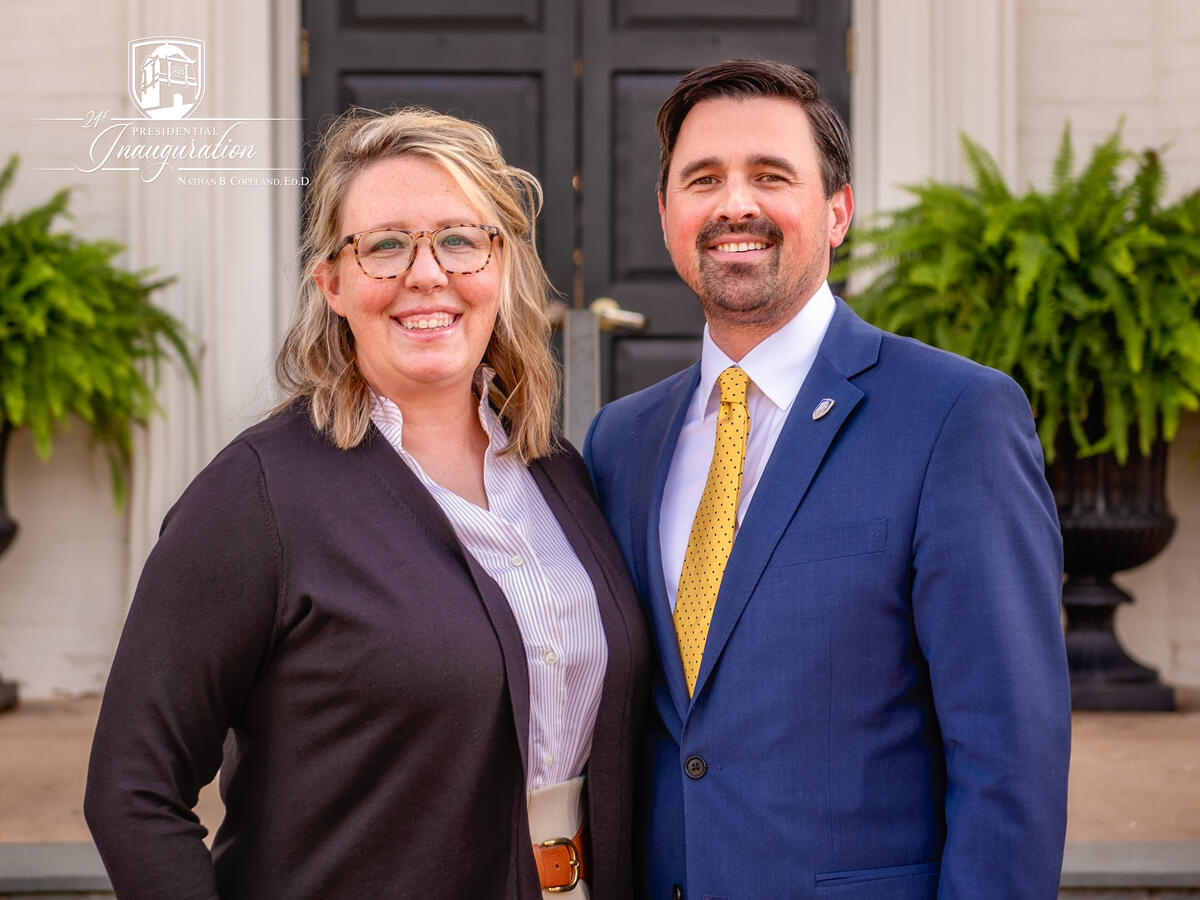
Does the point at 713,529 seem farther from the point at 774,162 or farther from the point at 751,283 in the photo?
the point at 774,162

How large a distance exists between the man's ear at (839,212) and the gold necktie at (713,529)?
27 cm

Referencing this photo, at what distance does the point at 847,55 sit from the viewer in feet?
14.4

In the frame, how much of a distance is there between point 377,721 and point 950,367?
82 cm

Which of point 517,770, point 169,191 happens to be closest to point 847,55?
point 169,191

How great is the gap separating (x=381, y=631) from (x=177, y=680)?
0.76 feet

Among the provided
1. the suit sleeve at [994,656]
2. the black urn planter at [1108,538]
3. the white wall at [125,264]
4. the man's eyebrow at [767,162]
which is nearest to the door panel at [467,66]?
the white wall at [125,264]

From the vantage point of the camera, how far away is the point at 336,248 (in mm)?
1689

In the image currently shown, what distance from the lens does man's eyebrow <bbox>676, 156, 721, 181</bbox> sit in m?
1.81

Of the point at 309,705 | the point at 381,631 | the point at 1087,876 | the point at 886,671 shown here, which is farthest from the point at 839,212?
the point at 1087,876

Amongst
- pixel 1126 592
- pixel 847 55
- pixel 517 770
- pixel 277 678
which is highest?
pixel 847 55

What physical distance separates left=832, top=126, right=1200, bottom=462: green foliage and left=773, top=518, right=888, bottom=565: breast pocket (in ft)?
7.27

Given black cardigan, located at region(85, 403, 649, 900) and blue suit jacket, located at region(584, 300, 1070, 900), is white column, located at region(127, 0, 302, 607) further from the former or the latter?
blue suit jacket, located at region(584, 300, 1070, 900)

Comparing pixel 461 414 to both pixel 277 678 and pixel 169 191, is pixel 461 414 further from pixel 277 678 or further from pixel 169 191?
pixel 169 191

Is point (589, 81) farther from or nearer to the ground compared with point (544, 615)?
farther from the ground
